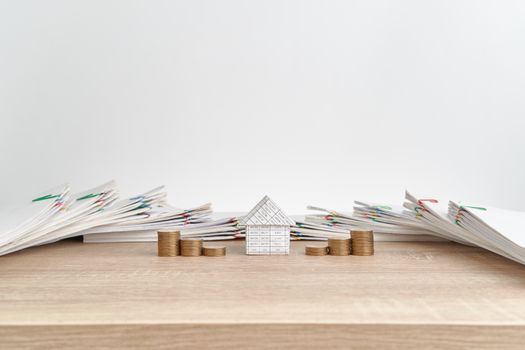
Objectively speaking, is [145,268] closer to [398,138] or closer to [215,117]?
Answer: [215,117]

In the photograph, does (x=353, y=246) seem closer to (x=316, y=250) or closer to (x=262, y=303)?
(x=316, y=250)

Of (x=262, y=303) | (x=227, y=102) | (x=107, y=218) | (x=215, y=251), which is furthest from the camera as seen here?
(x=227, y=102)

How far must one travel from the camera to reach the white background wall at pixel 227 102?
2.42m

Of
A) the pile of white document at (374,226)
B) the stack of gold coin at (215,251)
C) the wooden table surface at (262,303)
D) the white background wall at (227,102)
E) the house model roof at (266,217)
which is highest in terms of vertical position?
the white background wall at (227,102)

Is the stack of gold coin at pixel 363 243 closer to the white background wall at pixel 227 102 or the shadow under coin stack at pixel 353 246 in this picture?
the shadow under coin stack at pixel 353 246

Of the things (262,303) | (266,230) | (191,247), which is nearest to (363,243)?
(266,230)

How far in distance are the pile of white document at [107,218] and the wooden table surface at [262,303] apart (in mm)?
123

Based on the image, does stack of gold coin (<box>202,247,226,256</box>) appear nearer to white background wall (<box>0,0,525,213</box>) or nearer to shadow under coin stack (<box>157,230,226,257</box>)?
shadow under coin stack (<box>157,230,226,257</box>)

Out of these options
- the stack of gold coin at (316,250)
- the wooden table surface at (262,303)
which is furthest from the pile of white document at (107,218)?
the stack of gold coin at (316,250)

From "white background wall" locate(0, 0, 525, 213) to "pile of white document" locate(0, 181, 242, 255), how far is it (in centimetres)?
87

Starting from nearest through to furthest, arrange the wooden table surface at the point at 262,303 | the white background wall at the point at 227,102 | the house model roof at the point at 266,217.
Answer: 1. the wooden table surface at the point at 262,303
2. the house model roof at the point at 266,217
3. the white background wall at the point at 227,102

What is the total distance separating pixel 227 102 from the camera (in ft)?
8.01

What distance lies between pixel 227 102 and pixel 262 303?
1675 mm

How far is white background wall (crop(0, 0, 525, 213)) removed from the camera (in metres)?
2.42
